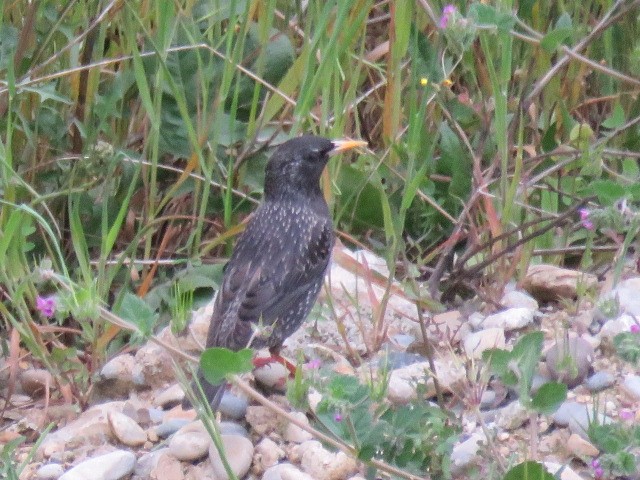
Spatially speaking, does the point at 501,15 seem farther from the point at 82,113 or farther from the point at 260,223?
the point at 82,113

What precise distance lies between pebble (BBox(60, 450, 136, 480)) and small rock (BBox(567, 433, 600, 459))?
113 centimetres

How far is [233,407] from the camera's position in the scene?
345cm

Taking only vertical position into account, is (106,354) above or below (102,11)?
below

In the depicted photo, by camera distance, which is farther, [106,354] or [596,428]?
Answer: [106,354]

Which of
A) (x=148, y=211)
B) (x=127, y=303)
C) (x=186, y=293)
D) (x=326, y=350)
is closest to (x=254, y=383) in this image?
(x=326, y=350)

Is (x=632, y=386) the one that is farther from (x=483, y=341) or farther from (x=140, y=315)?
(x=140, y=315)

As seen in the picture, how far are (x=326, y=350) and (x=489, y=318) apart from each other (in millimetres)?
522

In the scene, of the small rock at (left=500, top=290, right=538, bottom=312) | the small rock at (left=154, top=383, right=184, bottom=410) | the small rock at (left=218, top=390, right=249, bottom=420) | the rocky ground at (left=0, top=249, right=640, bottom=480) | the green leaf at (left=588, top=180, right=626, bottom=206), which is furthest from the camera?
the small rock at (left=500, top=290, right=538, bottom=312)

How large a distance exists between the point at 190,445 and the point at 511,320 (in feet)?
3.73

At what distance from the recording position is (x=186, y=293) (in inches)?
162

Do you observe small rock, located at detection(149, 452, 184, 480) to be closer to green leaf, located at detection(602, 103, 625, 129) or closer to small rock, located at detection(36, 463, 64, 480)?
small rock, located at detection(36, 463, 64, 480)

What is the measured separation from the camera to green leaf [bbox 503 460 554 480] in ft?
8.16

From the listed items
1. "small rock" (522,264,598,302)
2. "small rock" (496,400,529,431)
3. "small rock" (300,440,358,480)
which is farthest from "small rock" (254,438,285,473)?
"small rock" (522,264,598,302)

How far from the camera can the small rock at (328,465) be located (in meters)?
3.07
